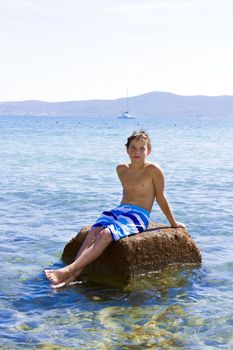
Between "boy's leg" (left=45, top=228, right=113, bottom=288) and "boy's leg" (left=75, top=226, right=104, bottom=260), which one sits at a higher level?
"boy's leg" (left=75, top=226, right=104, bottom=260)

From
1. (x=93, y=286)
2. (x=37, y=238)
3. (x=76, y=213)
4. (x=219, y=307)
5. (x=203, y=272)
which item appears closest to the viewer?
(x=219, y=307)

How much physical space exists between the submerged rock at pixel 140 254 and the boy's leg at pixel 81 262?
0.67 ft

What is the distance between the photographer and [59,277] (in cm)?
698

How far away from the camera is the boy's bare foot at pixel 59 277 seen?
6.95 metres

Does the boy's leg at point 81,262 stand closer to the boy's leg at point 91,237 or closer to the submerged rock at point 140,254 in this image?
the boy's leg at point 91,237

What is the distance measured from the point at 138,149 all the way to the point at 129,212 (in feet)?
2.75

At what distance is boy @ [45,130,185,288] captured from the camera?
705 cm

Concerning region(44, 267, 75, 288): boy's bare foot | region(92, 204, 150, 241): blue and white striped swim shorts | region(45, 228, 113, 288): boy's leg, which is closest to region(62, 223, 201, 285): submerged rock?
region(92, 204, 150, 241): blue and white striped swim shorts

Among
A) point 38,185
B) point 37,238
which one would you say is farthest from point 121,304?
point 38,185

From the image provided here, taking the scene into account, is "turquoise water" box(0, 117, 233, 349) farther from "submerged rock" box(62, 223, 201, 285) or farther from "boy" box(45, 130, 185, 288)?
"boy" box(45, 130, 185, 288)

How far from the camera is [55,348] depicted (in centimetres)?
545

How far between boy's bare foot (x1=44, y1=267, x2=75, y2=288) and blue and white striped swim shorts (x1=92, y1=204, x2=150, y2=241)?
70 centimetres

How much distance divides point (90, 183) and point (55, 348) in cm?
1212

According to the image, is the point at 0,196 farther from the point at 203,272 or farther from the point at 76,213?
the point at 203,272
